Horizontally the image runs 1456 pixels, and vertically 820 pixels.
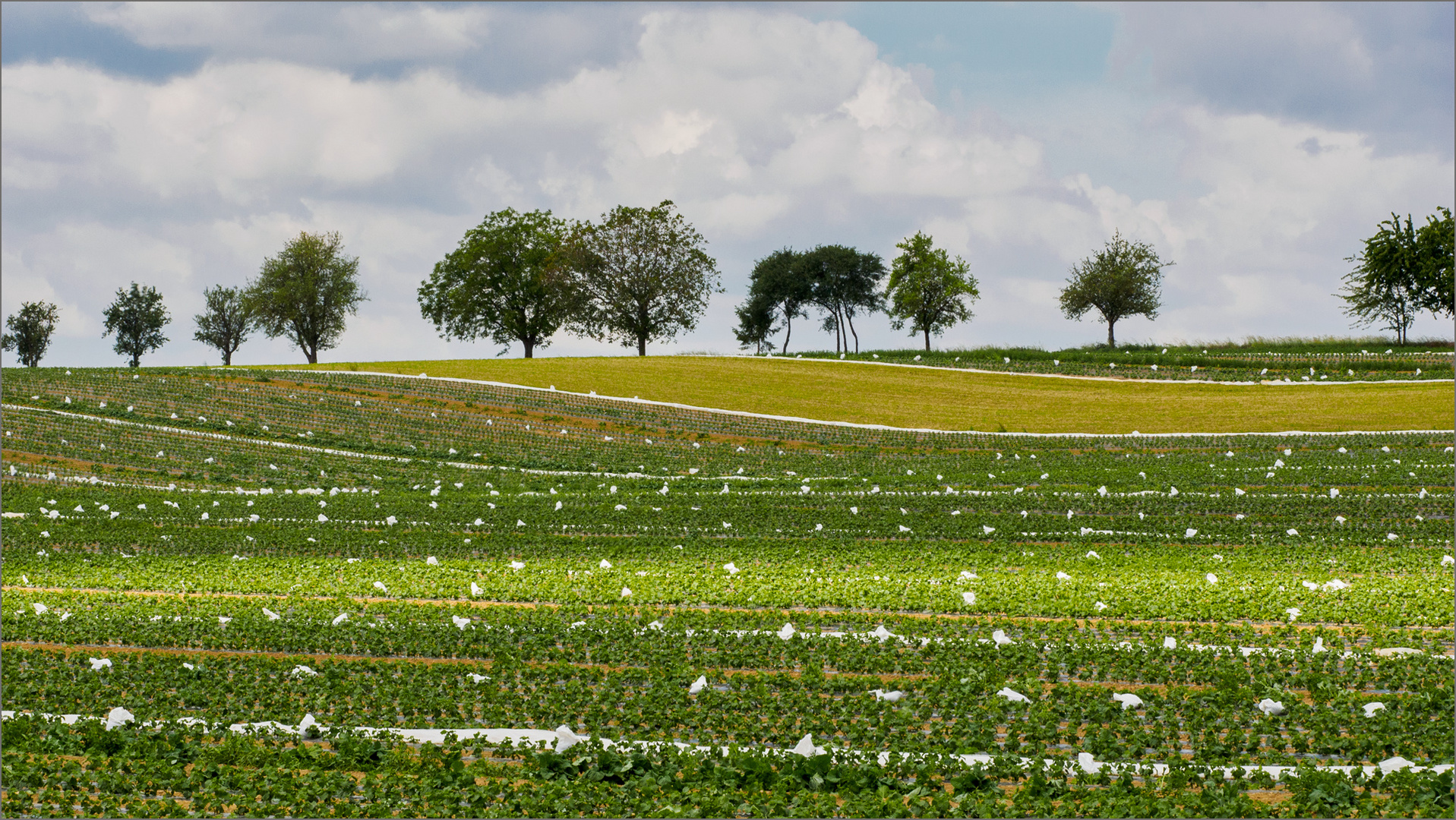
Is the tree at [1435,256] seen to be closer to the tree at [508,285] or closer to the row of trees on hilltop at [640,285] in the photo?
the row of trees on hilltop at [640,285]

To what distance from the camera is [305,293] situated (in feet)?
262

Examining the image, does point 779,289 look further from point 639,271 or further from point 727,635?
point 727,635

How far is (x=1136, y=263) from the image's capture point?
78000mm

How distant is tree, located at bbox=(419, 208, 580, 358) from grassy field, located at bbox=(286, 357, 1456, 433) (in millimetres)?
19653

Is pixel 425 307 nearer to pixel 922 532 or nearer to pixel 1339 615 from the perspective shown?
pixel 922 532

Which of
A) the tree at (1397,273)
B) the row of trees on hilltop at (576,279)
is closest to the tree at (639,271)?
the row of trees on hilltop at (576,279)

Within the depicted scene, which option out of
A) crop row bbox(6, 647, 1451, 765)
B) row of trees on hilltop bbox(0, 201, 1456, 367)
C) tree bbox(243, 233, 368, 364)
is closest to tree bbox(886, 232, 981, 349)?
row of trees on hilltop bbox(0, 201, 1456, 367)

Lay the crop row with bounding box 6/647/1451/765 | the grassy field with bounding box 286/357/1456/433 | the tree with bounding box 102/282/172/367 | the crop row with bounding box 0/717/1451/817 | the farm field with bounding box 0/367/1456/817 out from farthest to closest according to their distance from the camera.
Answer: the tree with bounding box 102/282/172/367 < the grassy field with bounding box 286/357/1456/433 < the crop row with bounding box 6/647/1451/765 < the farm field with bounding box 0/367/1456/817 < the crop row with bounding box 0/717/1451/817

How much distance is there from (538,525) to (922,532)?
7.36m

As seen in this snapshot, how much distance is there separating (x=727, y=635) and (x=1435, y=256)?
217ft

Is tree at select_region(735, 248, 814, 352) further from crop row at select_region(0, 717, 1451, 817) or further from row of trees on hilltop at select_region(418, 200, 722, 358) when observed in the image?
crop row at select_region(0, 717, 1451, 817)

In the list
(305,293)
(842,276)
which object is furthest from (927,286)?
(305,293)

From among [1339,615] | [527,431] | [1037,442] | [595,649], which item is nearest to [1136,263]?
[1037,442]

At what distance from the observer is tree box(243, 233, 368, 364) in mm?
80000
